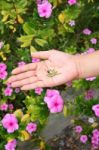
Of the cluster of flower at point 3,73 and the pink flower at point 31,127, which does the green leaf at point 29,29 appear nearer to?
the cluster of flower at point 3,73

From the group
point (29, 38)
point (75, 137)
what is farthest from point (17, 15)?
point (75, 137)

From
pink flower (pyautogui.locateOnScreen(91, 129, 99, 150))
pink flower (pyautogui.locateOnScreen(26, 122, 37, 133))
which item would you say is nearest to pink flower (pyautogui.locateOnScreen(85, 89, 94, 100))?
pink flower (pyautogui.locateOnScreen(91, 129, 99, 150))

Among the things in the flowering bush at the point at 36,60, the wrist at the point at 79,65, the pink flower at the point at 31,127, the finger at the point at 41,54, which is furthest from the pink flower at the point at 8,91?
the wrist at the point at 79,65

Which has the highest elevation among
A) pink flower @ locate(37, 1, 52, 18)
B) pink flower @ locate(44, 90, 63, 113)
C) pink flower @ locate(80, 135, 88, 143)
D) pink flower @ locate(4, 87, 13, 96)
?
pink flower @ locate(37, 1, 52, 18)

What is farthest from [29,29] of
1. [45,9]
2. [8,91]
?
[8,91]

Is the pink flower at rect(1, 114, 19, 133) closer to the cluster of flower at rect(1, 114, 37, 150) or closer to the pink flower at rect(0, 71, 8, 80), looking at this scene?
the cluster of flower at rect(1, 114, 37, 150)

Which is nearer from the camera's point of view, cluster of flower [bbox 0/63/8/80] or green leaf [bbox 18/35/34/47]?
green leaf [bbox 18/35/34/47]

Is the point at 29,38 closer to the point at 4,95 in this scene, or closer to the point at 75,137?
the point at 4,95
